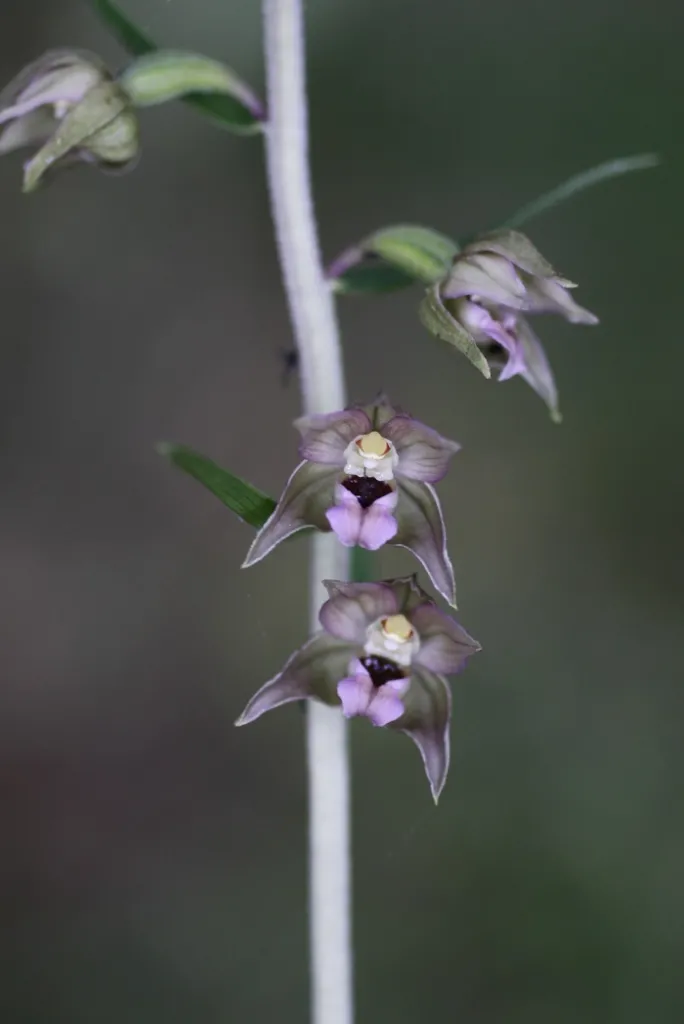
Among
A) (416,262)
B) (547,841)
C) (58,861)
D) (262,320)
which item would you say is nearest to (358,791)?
(547,841)

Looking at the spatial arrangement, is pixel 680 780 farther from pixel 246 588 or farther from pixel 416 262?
pixel 416 262

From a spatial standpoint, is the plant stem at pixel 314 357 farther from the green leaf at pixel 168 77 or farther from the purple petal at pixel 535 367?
the purple petal at pixel 535 367

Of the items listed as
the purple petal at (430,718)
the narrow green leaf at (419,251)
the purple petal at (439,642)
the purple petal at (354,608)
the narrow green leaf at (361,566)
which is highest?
the narrow green leaf at (419,251)

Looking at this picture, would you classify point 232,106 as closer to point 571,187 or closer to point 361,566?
point 571,187

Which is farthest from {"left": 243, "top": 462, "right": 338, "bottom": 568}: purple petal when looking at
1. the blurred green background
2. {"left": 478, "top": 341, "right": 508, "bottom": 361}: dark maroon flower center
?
the blurred green background

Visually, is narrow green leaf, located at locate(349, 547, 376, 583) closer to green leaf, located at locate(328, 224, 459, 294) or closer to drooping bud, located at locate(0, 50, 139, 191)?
green leaf, located at locate(328, 224, 459, 294)

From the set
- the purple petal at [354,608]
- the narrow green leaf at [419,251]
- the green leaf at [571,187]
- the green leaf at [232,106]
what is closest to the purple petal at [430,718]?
the purple petal at [354,608]
